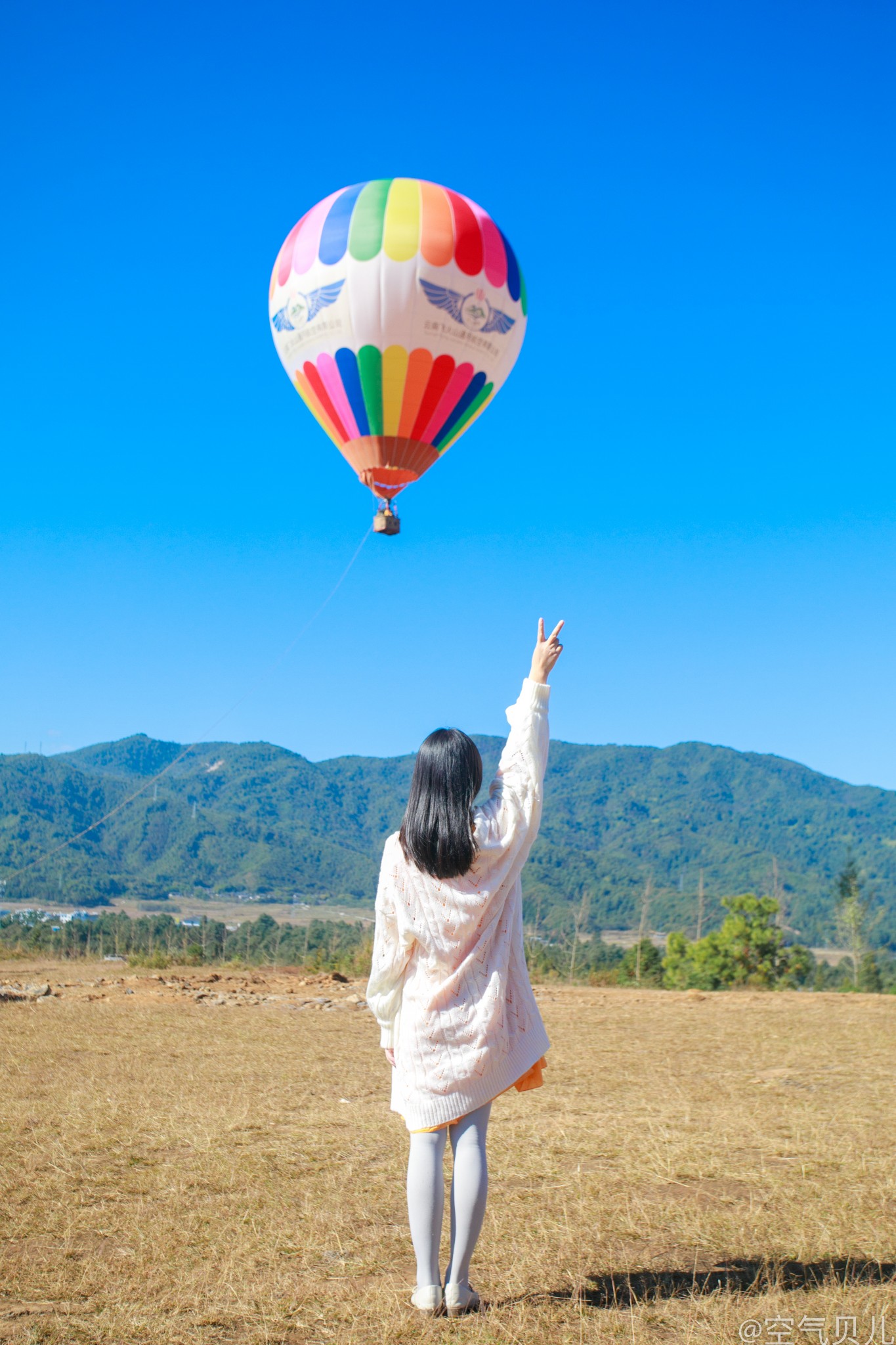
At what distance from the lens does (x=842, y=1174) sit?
15.8 feet

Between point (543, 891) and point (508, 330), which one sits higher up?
point (508, 330)

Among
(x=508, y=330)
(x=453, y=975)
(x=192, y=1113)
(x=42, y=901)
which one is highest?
(x=508, y=330)

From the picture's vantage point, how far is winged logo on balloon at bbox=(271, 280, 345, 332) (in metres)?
9.13

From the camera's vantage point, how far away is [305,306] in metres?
9.37

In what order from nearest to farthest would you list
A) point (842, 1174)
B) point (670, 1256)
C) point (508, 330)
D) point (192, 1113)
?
point (670, 1256) < point (842, 1174) < point (192, 1113) < point (508, 330)

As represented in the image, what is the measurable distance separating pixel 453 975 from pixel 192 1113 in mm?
3846

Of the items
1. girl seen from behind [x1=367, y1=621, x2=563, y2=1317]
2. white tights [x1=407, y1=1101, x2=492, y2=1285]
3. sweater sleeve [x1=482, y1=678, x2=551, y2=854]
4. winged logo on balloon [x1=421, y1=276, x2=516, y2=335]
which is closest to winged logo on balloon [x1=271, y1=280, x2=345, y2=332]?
winged logo on balloon [x1=421, y1=276, x2=516, y2=335]

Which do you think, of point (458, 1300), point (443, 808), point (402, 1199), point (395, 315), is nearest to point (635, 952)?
point (395, 315)

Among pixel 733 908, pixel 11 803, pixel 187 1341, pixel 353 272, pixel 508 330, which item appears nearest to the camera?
pixel 187 1341

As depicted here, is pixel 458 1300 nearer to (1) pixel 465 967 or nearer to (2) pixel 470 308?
(1) pixel 465 967

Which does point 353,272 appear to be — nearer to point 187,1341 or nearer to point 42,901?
point 187,1341

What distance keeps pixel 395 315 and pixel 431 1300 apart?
787 centimetres

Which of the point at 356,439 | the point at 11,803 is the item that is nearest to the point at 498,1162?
the point at 356,439

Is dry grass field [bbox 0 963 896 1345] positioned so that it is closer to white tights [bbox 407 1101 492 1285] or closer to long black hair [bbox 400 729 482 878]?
white tights [bbox 407 1101 492 1285]
